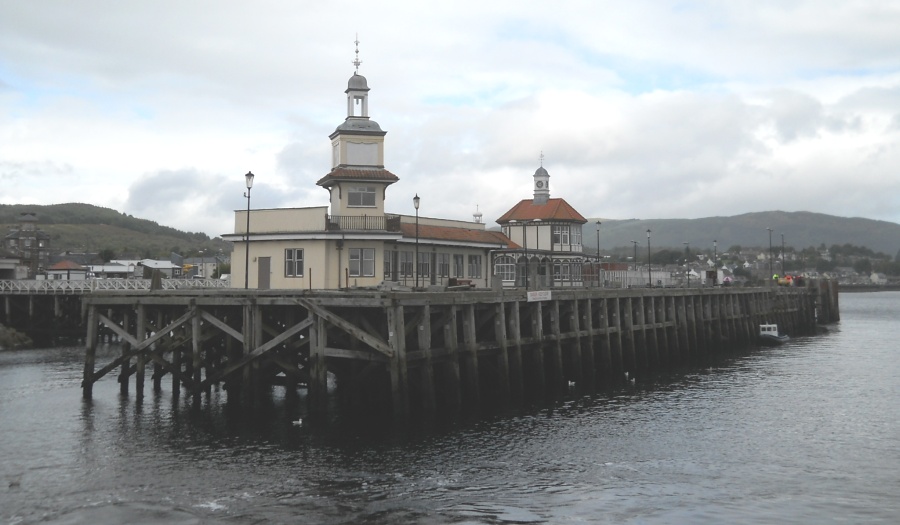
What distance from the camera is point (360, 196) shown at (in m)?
41.4

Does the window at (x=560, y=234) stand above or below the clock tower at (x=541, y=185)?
below

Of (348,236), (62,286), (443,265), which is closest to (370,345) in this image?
(348,236)

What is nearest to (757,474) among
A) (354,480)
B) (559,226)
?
(354,480)

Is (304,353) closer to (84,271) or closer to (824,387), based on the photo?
(824,387)

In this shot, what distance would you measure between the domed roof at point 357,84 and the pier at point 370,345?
1428 centimetres

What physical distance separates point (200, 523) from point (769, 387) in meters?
29.1

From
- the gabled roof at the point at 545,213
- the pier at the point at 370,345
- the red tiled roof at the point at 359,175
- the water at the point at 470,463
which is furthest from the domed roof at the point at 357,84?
the gabled roof at the point at 545,213

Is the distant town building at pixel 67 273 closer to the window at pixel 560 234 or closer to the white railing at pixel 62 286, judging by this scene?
the white railing at pixel 62 286

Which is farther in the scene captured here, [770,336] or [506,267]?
[770,336]

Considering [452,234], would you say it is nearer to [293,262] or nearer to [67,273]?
[293,262]

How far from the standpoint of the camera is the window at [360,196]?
4125 cm

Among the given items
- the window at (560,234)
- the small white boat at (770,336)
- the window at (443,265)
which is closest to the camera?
the window at (443,265)

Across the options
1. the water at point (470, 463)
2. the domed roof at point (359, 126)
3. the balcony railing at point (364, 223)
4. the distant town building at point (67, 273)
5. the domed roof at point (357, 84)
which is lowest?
the water at point (470, 463)

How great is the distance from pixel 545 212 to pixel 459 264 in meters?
20.0
